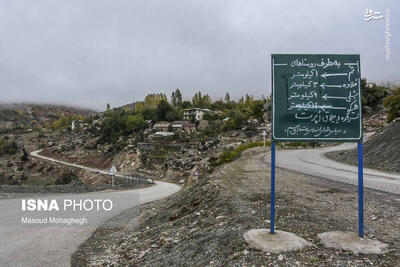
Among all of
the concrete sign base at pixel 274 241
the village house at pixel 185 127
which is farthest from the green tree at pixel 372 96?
the concrete sign base at pixel 274 241

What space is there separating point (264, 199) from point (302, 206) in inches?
48.6

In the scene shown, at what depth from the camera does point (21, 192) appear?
16.8m

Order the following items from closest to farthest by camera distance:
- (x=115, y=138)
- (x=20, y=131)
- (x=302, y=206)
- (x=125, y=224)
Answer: (x=302, y=206)
(x=125, y=224)
(x=115, y=138)
(x=20, y=131)

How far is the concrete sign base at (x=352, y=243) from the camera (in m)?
4.09

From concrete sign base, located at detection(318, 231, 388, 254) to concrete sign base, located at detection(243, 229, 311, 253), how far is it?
0.40 meters

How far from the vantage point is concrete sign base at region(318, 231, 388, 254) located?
13.4 feet

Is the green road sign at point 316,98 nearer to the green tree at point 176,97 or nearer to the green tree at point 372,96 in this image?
the green tree at point 372,96

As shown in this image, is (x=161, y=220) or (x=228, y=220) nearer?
(x=228, y=220)

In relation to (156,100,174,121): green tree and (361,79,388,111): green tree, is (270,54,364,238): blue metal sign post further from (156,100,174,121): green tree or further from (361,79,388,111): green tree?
(156,100,174,121): green tree

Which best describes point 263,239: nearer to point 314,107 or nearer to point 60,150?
point 314,107

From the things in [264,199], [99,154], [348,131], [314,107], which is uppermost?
[314,107]

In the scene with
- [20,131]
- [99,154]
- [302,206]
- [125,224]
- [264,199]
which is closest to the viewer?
[302,206]

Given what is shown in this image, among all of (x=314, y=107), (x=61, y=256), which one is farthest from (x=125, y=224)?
(x=314, y=107)

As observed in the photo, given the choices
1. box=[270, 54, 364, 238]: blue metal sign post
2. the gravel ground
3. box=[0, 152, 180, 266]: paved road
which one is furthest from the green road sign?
box=[0, 152, 180, 266]: paved road
